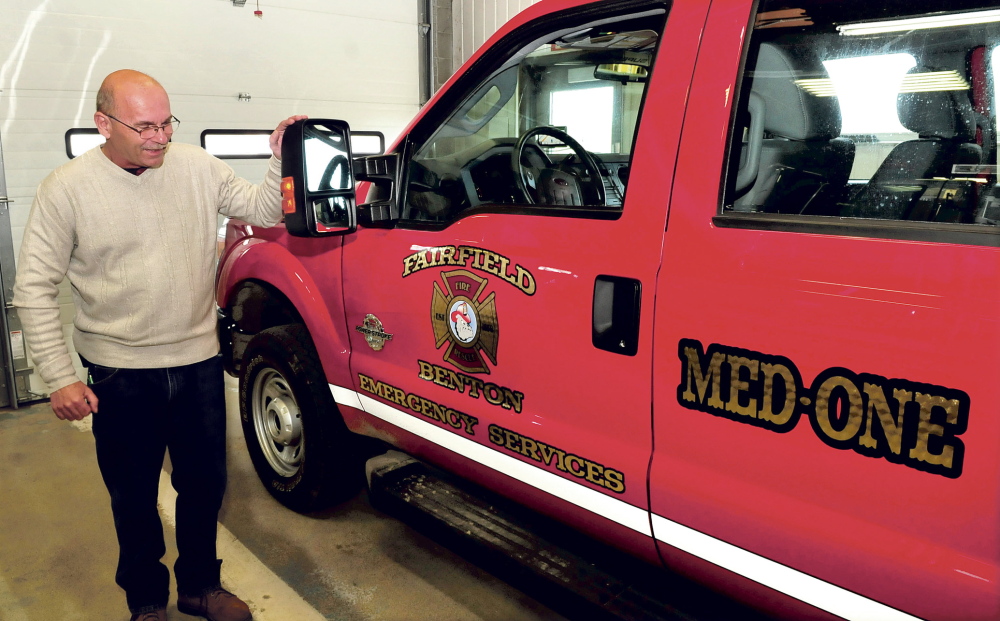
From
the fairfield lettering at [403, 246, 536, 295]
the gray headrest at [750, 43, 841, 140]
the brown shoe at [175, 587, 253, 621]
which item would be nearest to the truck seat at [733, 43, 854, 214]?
the gray headrest at [750, 43, 841, 140]

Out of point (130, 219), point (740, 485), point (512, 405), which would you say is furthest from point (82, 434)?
point (740, 485)

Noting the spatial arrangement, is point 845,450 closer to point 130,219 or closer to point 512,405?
point 512,405

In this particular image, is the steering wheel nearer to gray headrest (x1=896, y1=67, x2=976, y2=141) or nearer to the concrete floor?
gray headrest (x1=896, y1=67, x2=976, y2=141)

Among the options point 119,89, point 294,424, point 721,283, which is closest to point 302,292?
point 294,424

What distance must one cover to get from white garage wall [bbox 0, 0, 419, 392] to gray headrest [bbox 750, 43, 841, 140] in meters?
4.69

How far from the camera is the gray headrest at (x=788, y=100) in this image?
1.64m

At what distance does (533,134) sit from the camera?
8.05 feet

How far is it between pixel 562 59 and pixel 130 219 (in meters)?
1.37

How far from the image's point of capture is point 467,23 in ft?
22.7

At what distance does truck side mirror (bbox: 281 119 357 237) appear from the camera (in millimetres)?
2281

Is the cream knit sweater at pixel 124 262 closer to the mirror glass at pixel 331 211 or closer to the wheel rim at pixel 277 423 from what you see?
the mirror glass at pixel 331 211

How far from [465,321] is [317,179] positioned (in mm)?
635

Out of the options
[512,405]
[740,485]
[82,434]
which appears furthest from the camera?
[82,434]

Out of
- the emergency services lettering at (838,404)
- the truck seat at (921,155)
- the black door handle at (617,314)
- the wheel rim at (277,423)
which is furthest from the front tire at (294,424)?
the truck seat at (921,155)
